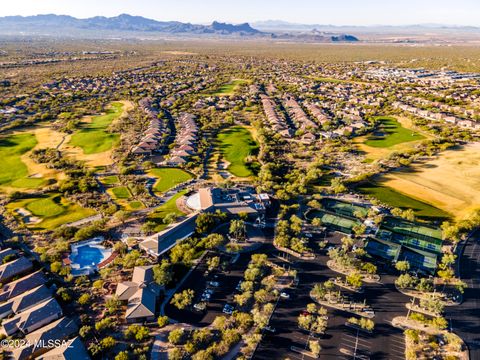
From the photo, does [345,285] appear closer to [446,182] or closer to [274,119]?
[446,182]

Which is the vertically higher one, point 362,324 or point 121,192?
point 121,192

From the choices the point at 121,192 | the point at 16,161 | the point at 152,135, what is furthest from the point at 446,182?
the point at 16,161

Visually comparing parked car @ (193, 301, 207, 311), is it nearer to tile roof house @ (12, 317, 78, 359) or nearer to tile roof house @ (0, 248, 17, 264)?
tile roof house @ (12, 317, 78, 359)

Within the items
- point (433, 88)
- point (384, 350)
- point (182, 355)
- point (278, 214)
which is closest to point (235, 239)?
point (278, 214)

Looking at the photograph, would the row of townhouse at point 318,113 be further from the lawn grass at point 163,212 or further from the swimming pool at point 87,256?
the swimming pool at point 87,256

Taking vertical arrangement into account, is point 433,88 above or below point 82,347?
above

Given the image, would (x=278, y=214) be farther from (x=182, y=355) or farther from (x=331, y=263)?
(x=182, y=355)

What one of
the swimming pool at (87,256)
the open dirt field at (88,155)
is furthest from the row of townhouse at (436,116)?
the swimming pool at (87,256)
